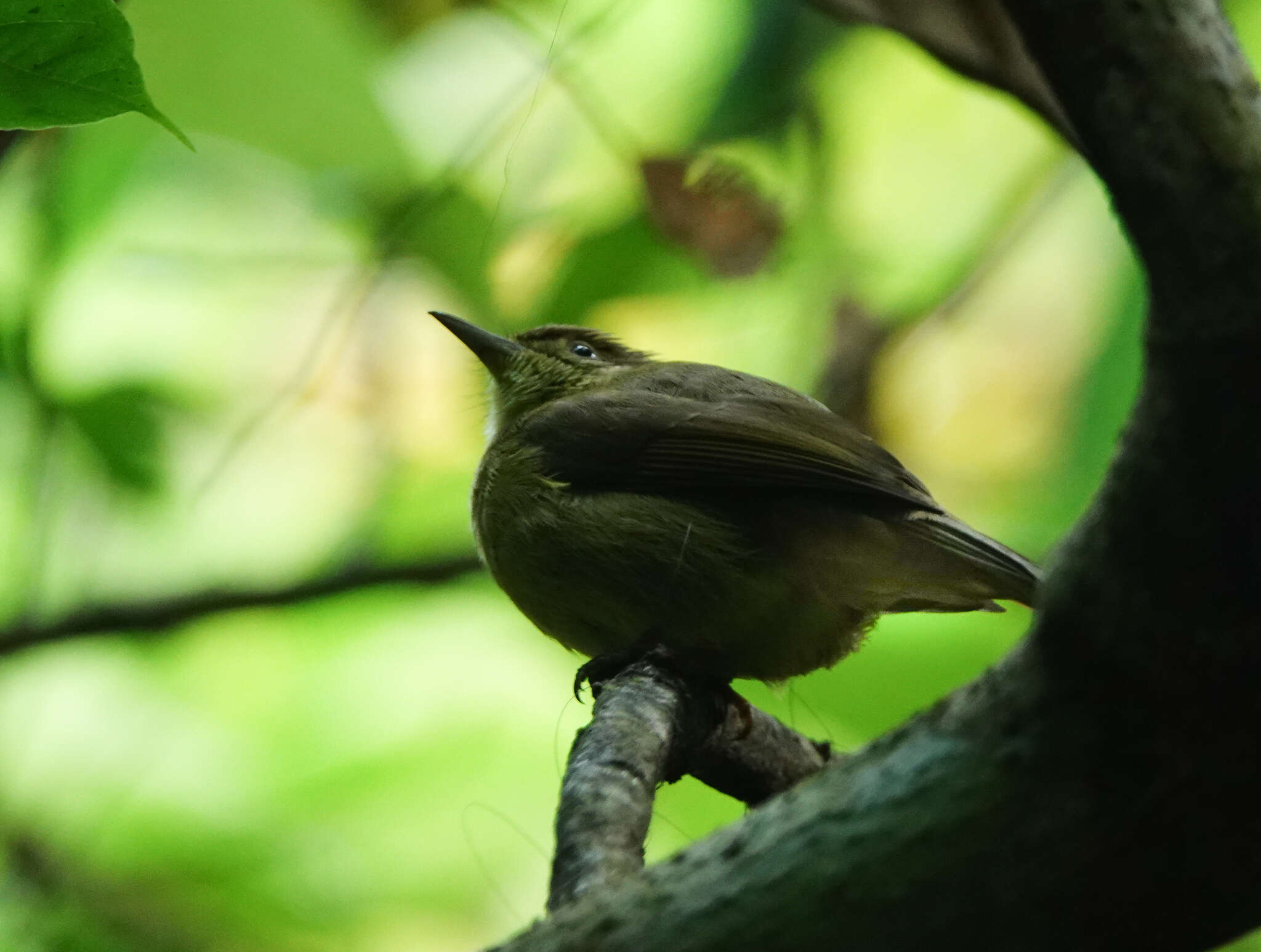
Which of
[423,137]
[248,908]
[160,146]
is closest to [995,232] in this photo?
[423,137]

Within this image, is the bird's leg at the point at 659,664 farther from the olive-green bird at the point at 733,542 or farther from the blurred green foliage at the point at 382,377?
the blurred green foliage at the point at 382,377

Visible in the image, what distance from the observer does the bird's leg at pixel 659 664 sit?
315 cm

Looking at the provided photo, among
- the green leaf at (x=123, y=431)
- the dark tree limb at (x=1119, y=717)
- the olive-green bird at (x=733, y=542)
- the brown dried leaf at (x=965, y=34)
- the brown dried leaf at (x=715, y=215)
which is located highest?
the brown dried leaf at (x=715, y=215)

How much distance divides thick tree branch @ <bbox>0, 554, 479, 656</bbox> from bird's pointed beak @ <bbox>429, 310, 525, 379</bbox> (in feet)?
2.09

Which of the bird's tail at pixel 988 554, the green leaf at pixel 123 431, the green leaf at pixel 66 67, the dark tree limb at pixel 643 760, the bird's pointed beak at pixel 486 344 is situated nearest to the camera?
the green leaf at pixel 66 67

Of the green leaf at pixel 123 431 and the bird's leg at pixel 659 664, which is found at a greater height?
the green leaf at pixel 123 431

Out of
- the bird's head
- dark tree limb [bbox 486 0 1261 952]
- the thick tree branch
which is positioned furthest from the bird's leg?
dark tree limb [bbox 486 0 1261 952]

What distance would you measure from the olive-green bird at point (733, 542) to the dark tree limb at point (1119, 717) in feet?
5.33

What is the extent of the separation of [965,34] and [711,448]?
123 cm

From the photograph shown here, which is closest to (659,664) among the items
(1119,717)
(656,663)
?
(656,663)

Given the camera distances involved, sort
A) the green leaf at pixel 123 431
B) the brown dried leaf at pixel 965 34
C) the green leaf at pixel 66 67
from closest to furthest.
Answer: the green leaf at pixel 66 67, the brown dried leaf at pixel 965 34, the green leaf at pixel 123 431

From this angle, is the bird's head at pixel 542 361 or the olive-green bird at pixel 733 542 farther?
the bird's head at pixel 542 361

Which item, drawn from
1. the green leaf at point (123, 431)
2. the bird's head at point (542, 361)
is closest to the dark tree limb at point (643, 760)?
the bird's head at point (542, 361)

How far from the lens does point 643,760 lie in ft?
7.65
